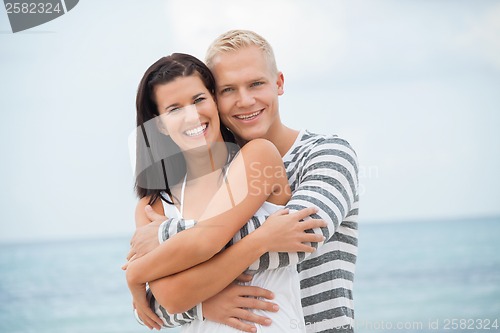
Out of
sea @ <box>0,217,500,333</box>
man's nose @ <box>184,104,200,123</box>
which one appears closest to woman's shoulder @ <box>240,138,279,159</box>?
man's nose @ <box>184,104,200,123</box>

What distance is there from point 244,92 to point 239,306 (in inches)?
24.7

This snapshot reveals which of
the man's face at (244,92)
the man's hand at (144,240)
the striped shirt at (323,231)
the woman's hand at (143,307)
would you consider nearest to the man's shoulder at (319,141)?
the striped shirt at (323,231)

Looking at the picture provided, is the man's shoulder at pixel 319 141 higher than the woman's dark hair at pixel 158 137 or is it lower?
lower

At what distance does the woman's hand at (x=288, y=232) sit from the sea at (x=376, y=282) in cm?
664

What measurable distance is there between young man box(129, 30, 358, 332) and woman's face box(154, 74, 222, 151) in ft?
0.32

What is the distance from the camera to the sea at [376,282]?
9.37 meters

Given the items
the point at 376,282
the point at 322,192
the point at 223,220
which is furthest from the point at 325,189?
the point at 376,282

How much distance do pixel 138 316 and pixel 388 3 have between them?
507 inches

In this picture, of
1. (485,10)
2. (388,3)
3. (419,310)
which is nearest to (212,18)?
(388,3)

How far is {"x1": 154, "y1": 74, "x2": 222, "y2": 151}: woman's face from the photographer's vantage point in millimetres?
1766

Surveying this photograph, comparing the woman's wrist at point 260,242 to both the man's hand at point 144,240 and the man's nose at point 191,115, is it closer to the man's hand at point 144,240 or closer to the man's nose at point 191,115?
the man's hand at point 144,240

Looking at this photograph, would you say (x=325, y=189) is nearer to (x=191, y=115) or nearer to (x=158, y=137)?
(x=191, y=115)

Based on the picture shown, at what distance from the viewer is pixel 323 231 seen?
1548 millimetres

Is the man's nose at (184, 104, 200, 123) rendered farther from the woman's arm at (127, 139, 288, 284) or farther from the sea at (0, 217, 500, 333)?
the sea at (0, 217, 500, 333)
